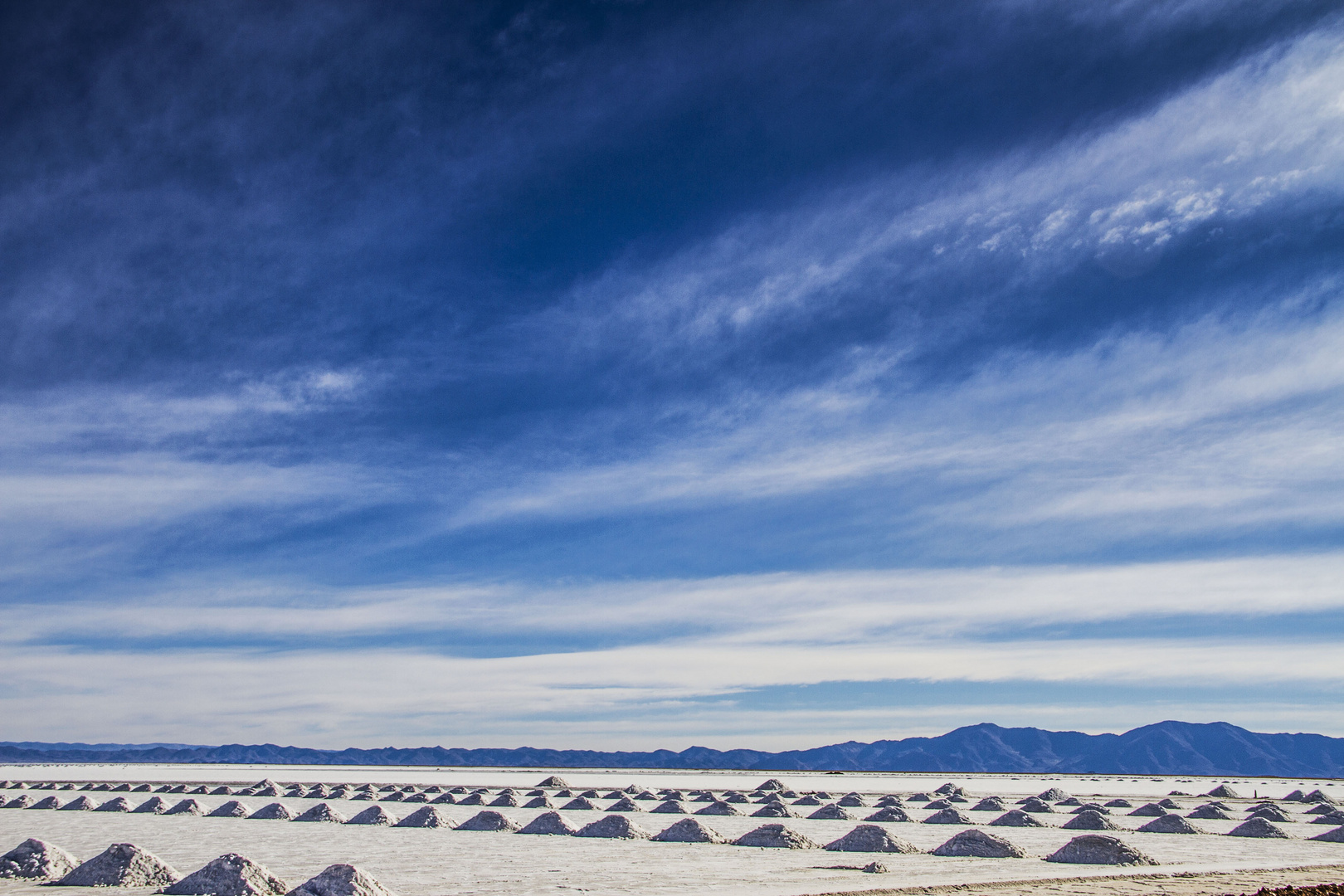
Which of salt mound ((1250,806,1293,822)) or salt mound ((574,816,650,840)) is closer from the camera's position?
salt mound ((574,816,650,840))

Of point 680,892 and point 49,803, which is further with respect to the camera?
point 49,803

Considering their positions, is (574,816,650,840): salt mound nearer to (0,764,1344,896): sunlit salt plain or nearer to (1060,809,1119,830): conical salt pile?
(0,764,1344,896): sunlit salt plain

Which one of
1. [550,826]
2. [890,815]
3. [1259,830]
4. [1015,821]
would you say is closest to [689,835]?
[550,826]

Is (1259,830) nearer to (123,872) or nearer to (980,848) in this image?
(980,848)

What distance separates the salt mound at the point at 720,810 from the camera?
157 feet

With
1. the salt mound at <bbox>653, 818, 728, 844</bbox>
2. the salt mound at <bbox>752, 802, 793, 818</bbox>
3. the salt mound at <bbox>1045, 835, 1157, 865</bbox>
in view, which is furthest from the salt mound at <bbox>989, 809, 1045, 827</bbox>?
the salt mound at <bbox>653, 818, 728, 844</bbox>

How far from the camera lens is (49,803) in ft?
186

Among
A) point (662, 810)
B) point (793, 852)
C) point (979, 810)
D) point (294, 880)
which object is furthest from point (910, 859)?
point (979, 810)

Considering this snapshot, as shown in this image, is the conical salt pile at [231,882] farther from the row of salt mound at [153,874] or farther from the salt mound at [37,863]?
the salt mound at [37,863]

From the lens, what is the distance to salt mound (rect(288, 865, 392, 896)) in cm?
1722

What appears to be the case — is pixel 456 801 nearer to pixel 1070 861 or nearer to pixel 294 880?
pixel 294 880

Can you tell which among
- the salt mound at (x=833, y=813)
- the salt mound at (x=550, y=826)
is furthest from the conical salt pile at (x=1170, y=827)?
the salt mound at (x=550, y=826)

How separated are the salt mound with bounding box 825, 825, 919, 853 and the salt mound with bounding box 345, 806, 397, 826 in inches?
907

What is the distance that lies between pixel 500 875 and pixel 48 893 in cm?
1030
